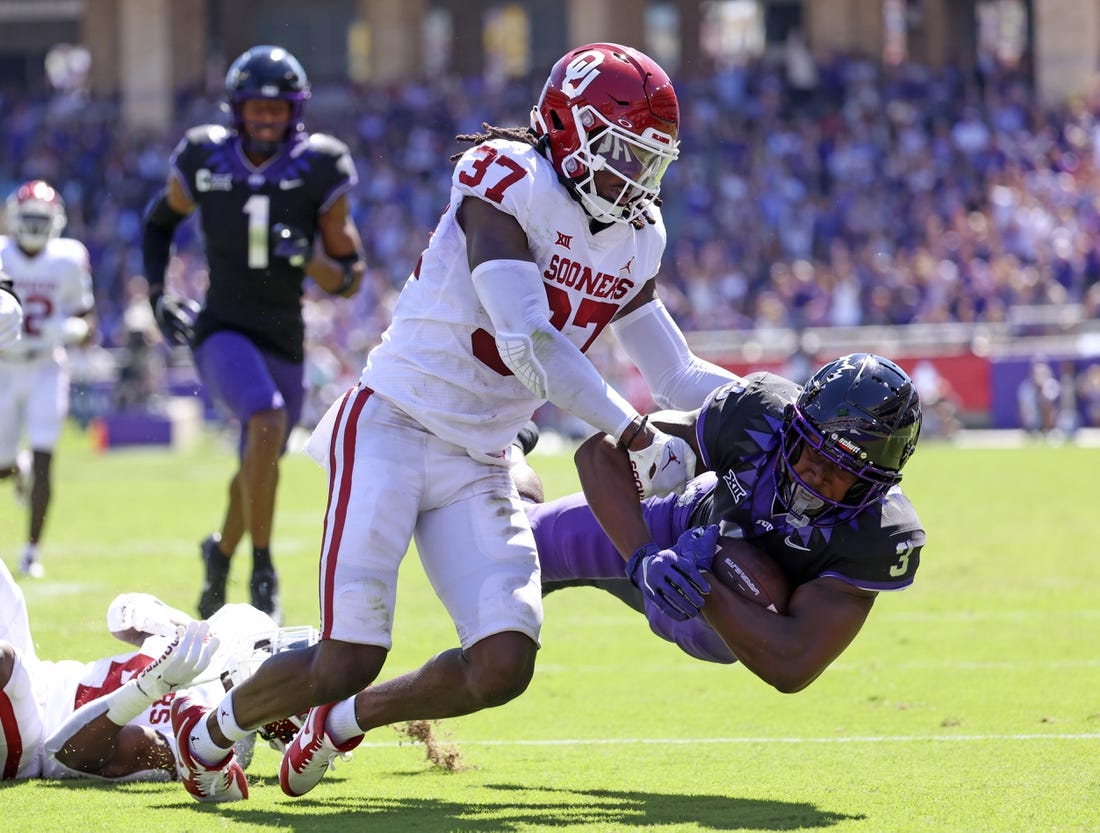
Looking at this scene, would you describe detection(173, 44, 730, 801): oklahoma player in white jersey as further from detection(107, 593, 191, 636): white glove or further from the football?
detection(107, 593, 191, 636): white glove

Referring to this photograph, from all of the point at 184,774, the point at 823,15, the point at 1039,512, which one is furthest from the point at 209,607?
the point at 823,15

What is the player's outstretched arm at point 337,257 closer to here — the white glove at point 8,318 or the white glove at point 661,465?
the white glove at point 8,318

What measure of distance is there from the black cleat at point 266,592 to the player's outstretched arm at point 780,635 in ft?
9.14

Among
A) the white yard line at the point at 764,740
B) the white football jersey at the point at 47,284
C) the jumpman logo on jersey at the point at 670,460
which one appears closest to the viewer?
the jumpman logo on jersey at the point at 670,460

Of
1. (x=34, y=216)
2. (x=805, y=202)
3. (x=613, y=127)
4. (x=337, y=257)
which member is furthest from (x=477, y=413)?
(x=805, y=202)

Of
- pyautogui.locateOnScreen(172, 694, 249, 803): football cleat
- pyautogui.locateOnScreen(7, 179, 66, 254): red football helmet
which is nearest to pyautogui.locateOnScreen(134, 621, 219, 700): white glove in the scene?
pyautogui.locateOnScreen(172, 694, 249, 803): football cleat

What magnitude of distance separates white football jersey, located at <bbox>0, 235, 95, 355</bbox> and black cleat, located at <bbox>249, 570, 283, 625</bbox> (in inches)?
147

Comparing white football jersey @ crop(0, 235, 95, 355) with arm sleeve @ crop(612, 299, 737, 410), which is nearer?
arm sleeve @ crop(612, 299, 737, 410)

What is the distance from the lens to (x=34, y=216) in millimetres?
9898

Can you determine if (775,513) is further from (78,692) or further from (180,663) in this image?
(78,692)

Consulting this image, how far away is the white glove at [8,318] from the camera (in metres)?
4.77

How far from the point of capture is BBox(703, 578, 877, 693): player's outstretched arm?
431 centimetres

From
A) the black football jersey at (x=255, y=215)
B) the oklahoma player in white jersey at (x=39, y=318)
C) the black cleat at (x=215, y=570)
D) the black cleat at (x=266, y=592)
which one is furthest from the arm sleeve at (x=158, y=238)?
the oklahoma player in white jersey at (x=39, y=318)

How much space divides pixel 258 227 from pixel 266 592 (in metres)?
1.50
